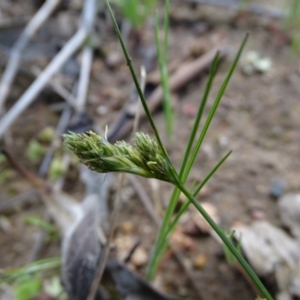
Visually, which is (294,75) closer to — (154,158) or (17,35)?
(17,35)

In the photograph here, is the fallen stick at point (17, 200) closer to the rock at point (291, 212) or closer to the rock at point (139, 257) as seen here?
the rock at point (139, 257)

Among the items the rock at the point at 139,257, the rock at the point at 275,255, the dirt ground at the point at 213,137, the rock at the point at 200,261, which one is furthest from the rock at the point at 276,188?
the rock at the point at 139,257

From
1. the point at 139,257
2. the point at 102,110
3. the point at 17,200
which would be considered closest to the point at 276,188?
the point at 139,257

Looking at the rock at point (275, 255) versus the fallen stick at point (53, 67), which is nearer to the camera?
the rock at point (275, 255)

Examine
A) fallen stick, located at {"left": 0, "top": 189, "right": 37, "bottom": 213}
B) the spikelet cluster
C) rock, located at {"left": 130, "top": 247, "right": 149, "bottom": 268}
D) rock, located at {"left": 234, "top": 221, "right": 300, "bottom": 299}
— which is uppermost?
the spikelet cluster

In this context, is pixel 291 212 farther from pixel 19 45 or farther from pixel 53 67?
pixel 19 45

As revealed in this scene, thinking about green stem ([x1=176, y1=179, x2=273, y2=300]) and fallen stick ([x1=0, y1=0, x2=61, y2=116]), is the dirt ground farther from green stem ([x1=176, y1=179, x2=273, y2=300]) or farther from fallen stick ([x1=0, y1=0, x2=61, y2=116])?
green stem ([x1=176, y1=179, x2=273, y2=300])

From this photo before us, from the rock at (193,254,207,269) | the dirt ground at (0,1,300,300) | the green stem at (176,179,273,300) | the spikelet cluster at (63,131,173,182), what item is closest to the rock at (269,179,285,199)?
the dirt ground at (0,1,300,300)
